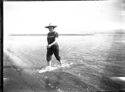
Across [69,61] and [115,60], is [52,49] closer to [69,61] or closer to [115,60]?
[69,61]

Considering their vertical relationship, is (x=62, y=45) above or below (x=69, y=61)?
above

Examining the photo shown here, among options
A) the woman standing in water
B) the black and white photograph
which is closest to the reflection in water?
the black and white photograph

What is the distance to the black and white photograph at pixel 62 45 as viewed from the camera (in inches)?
81.0

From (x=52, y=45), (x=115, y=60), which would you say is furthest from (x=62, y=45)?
(x=115, y=60)

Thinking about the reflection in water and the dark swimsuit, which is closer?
the reflection in water

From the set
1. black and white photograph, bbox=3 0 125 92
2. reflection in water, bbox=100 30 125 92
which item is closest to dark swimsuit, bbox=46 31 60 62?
black and white photograph, bbox=3 0 125 92

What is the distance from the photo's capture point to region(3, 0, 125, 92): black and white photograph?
2.06 metres

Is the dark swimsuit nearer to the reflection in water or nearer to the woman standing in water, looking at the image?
the woman standing in water

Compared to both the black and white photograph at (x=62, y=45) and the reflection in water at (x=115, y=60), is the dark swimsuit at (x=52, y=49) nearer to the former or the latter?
the black and white photograph at (x=62, y=45)

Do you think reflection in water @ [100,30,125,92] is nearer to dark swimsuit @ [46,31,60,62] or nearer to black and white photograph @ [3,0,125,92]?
black and white photograph @ [3,0,125,92]

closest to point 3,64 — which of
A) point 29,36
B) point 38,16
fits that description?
→ point 29,36

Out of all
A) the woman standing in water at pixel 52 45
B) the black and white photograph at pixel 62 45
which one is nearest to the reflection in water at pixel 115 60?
the black and white photograph at pixel 62 45

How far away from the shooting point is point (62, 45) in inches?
84.0

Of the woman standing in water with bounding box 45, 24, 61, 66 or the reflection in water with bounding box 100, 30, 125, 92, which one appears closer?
the reflection in water with bounding box 100, 30, 125, 92
